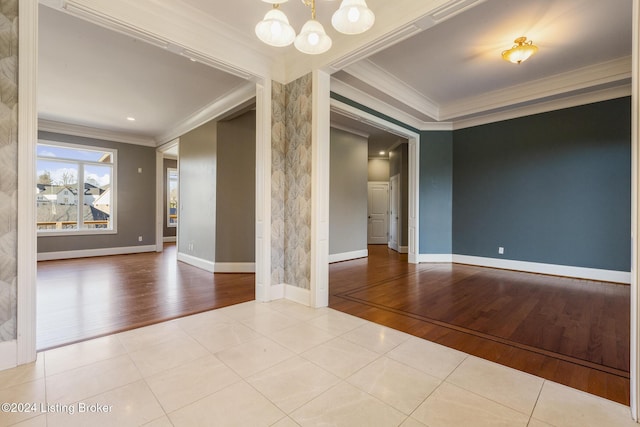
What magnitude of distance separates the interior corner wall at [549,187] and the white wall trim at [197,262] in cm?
512

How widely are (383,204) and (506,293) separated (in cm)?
577

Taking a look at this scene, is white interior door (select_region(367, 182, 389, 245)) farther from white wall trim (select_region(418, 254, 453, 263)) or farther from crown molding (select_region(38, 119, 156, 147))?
crown molding (select_region(38, 119, 156, 147))

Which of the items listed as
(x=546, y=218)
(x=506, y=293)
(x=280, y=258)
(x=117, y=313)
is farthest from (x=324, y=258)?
(x=546, y=218)

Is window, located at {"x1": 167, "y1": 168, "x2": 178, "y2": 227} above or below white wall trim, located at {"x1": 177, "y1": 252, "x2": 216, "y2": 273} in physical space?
above

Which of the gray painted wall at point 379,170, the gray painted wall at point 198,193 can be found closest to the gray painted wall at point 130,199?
the gray painted wall at point 198,193

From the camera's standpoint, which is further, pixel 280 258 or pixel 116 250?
pixel 116 250

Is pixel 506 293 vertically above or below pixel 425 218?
below

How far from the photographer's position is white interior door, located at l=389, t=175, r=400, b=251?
8.16 meters

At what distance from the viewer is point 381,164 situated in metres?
9.73

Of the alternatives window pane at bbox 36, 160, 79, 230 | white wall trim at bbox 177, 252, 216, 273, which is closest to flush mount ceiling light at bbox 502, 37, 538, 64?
white wall trim at bbox 177, 252, 216, 273

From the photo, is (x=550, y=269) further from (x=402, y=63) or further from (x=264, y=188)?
(x=264, y=188)

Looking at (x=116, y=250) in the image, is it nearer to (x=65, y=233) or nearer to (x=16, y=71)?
(x=65, y=233)

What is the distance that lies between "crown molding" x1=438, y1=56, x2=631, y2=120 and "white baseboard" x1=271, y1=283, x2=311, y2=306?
4649mm

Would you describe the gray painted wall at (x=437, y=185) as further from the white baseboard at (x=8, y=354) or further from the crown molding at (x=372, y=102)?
the white baseboard at (x=8, y=354)
